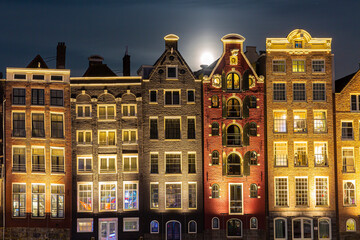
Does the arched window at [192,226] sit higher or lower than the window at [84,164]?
lower

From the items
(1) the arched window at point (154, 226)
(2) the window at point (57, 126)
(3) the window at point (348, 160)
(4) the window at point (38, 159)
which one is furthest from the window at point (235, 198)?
(4) the window at point (38, 159)

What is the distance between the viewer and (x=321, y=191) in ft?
168

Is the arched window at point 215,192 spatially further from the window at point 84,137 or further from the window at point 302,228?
the window at point 84,137

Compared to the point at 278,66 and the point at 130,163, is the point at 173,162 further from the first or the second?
the point at 278,66

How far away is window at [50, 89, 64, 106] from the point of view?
5012 centimetres

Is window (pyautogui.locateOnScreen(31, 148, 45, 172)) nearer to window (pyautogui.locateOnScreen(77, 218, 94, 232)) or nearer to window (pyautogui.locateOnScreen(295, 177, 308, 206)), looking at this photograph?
window (pyautogui.locateOnScreen(77, 218, 94, 232))

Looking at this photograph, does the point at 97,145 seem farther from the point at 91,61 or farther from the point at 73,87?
the point at 91,61

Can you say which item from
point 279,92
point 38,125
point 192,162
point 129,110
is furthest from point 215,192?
point 38,125

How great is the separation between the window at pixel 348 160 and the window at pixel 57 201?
85.3 feet

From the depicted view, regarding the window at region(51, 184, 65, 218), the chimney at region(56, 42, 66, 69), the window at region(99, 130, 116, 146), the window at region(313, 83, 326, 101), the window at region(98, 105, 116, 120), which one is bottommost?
the window at region(51, 184, 65, 218)

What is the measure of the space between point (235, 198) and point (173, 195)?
5.64 m

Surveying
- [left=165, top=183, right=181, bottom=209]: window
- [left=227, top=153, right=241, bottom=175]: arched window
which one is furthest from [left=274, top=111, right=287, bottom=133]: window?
[left=165, top=183, right=181, bottom=209]: window

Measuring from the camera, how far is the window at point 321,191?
168ft

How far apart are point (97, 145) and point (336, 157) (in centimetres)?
2209
